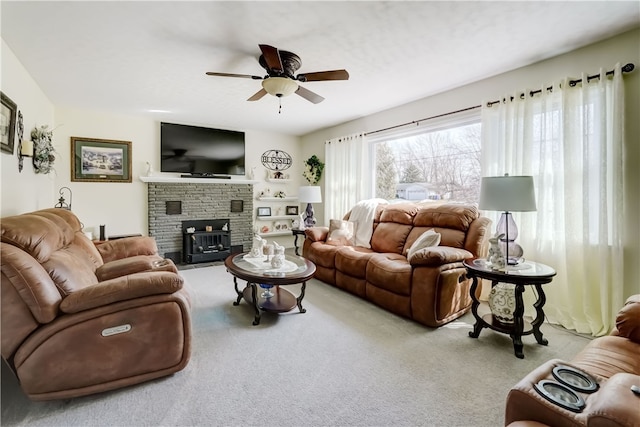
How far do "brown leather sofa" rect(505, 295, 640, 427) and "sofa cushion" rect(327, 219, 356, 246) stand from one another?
283cm

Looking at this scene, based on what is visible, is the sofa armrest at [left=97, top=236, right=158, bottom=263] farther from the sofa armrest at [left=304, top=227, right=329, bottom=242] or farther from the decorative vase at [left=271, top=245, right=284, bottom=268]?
the sofa armrest at [left=304, top=227, right=329, bottom=242]

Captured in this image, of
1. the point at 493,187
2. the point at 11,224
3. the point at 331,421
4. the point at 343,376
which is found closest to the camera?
the point at 331,421

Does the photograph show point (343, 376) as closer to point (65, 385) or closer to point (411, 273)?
point (411, 273)

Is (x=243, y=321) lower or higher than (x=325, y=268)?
lower

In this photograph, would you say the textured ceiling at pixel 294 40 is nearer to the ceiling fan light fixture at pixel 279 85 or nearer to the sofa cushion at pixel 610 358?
the ceiling fan light fixture at pixel 279 85

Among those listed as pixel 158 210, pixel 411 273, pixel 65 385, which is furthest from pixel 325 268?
pixel 158 210

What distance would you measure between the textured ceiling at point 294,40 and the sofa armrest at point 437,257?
5.78ft

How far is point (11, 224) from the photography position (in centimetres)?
167

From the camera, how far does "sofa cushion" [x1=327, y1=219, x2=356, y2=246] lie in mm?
4125

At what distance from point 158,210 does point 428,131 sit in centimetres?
439

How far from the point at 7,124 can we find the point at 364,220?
146 inches

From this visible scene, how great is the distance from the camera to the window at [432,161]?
3.67 m

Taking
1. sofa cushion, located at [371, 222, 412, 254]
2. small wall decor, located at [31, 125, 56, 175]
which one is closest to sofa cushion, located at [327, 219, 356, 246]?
sofa cushion, located at [371, 222, 412, 254]

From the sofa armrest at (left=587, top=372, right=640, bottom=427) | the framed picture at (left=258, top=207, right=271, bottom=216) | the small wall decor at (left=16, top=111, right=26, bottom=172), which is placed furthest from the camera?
the framed picture at (left=258, top=207, right=271, bottom=216)
